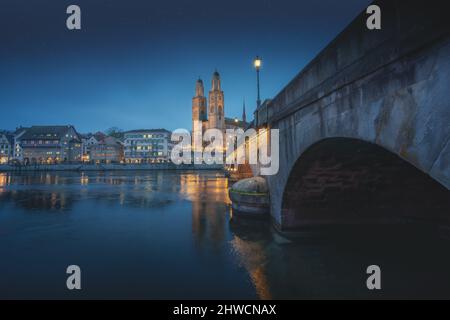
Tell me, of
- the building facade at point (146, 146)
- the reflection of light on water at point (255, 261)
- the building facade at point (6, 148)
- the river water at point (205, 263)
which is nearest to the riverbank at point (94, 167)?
the building facade at point (146, 146)

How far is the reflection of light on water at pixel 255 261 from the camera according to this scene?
8.26 meters

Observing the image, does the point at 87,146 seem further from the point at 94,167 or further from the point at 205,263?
the point at 205,263

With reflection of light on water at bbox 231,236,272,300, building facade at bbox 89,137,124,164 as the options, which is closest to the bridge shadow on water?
reflection of light on water at bbox 231,236,272,300

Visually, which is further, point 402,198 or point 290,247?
point 402,198

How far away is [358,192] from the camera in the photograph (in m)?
12.4

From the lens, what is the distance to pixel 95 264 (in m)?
10.6

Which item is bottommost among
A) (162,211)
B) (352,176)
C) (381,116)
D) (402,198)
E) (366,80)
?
(162,211)

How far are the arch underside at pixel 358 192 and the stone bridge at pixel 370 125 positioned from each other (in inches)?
1.9

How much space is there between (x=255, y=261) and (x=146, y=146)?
124 m

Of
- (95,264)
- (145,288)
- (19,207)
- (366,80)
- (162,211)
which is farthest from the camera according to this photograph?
(19,207)

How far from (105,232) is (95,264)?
5.68 m

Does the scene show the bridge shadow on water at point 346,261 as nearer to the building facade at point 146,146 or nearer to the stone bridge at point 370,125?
the stone bridge at point 370,125
